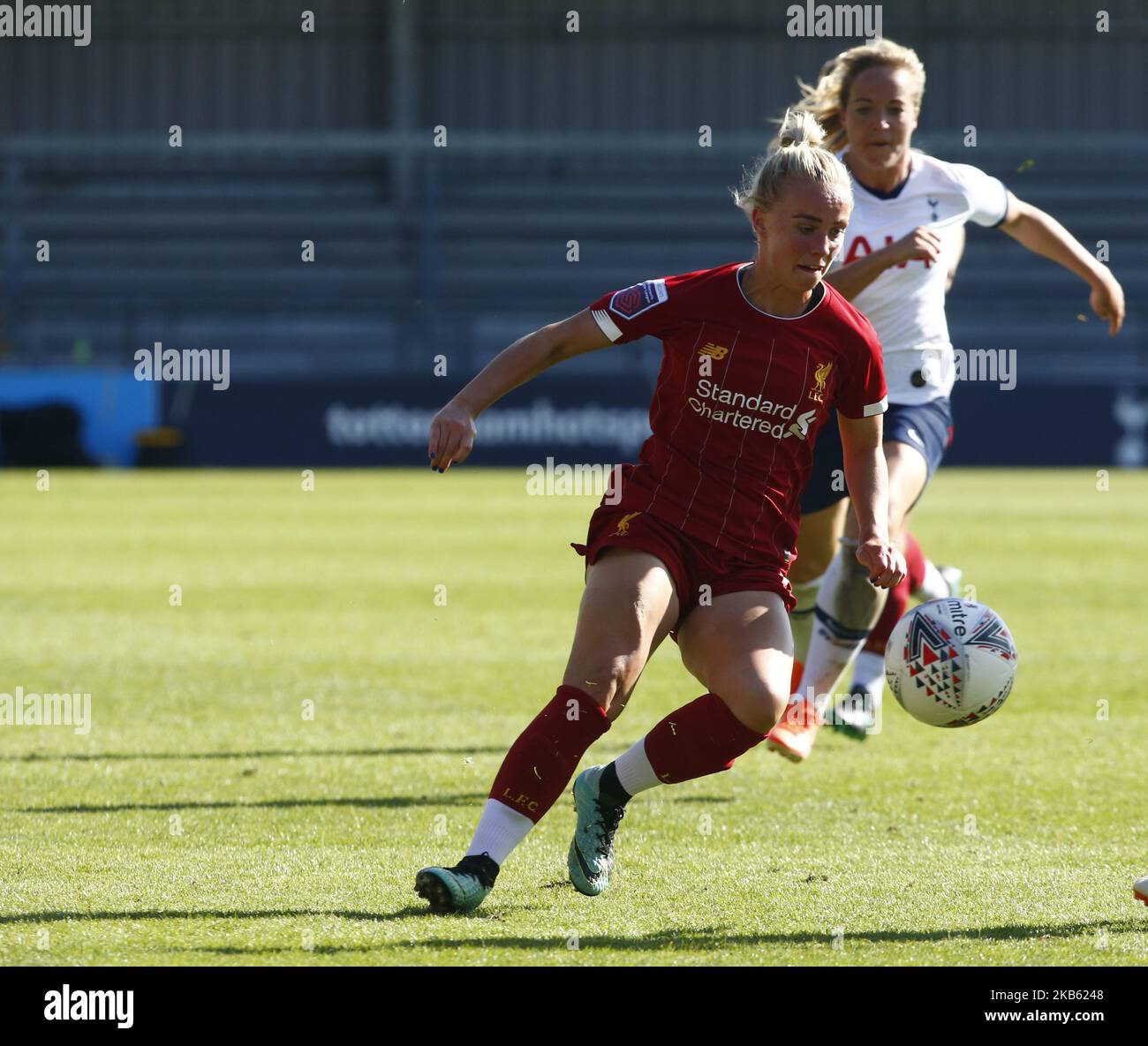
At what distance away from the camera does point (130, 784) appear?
5.73 metres

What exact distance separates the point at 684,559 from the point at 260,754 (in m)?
2.52

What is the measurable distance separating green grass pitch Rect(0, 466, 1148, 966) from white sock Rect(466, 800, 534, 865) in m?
0.14

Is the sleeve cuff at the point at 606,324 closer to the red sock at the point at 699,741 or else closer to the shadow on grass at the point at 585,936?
the red sock at the point at 699,741

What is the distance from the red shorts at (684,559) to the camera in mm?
4312

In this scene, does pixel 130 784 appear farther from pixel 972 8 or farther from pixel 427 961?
pixel 972 8

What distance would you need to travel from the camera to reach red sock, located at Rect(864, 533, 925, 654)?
6781 millimetres

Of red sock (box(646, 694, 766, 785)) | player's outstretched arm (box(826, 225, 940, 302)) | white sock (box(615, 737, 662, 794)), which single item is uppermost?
player's outstretched arm (box(826, 225, 940, 302))

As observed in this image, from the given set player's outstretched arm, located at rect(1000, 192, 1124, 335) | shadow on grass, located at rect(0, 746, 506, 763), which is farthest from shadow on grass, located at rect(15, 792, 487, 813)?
player's outstretched arm, located at rect(1000, 192, 1124, 335)

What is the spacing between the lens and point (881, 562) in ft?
14.2

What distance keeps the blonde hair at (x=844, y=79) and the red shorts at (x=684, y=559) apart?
6.16 ft

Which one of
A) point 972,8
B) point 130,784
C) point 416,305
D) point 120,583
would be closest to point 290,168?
point 416,305

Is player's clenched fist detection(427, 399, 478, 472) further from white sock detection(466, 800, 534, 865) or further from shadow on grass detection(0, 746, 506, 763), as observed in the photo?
shadow on grass detection(0, 746, 506, 763)

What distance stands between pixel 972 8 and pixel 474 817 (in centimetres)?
3156
